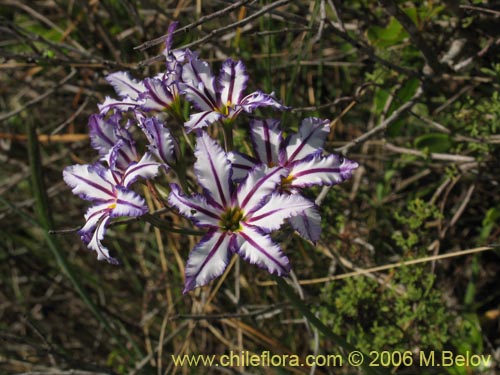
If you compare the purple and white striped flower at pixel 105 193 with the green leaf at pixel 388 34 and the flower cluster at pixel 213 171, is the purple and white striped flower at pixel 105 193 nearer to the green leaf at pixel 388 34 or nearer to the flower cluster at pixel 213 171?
the flower cluster at pixel 213 171

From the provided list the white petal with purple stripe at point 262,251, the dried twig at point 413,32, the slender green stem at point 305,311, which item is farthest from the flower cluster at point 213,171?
the dried twig at point 413,32

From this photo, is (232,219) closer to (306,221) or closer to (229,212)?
(229,212)

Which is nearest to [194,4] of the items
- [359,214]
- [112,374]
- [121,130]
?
[359,214]

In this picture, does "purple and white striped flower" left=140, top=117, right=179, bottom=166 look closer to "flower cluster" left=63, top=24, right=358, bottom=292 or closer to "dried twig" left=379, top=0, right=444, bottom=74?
"flower cluster" left=63, top=24, right=358, bottom=292

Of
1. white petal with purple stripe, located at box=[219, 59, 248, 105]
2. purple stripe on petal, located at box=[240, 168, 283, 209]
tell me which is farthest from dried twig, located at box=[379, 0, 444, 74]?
purple stripe on petal, located at box=[240, 168, 283, 209]

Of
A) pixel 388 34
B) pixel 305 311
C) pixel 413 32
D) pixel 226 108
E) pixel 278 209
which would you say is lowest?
pixel 305 311

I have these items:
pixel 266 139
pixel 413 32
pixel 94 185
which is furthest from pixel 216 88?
pixel 413 32

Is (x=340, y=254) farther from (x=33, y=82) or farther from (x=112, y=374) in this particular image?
(x=33, y=82)
